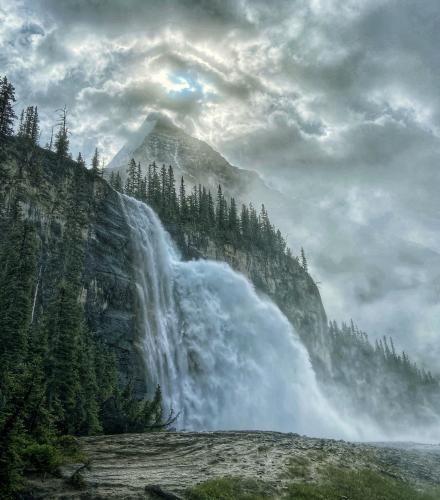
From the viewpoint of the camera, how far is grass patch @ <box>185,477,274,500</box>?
17.7 metres

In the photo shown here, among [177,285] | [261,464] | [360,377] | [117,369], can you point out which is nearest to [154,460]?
[261,464]

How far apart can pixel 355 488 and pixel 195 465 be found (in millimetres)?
7264

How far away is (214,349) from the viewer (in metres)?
61.9

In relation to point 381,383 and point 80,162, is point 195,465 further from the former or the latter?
point 381,383

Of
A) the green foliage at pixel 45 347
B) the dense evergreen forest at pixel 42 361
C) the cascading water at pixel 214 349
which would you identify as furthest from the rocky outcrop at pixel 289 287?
the dense evergreen forest at pixel 42 361

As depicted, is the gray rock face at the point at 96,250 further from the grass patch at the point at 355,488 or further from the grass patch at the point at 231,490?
the grass patch at the point at 231,490

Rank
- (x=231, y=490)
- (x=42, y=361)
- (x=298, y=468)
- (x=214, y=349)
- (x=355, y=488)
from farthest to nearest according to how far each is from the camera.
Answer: (x=214, y=349) < (x=42, y=361) < (x=298, y=468) < (x=355, y=488) < (x=231, y=490)

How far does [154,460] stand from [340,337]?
450ft

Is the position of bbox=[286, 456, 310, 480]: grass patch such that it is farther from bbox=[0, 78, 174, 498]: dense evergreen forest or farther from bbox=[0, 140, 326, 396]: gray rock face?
bbox=[0, 140, 326, 396]: gray rock face

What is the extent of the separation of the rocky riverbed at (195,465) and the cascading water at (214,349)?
72.0 ft

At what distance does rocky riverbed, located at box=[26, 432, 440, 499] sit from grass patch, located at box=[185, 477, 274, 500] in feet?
0.72

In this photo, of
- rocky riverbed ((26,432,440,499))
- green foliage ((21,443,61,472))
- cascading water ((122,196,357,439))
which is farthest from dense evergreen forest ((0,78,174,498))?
cascading water ((122,196,357,439))

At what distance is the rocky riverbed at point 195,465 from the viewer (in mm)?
18078

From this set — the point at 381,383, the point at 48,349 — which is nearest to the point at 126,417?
the point at 48,349
